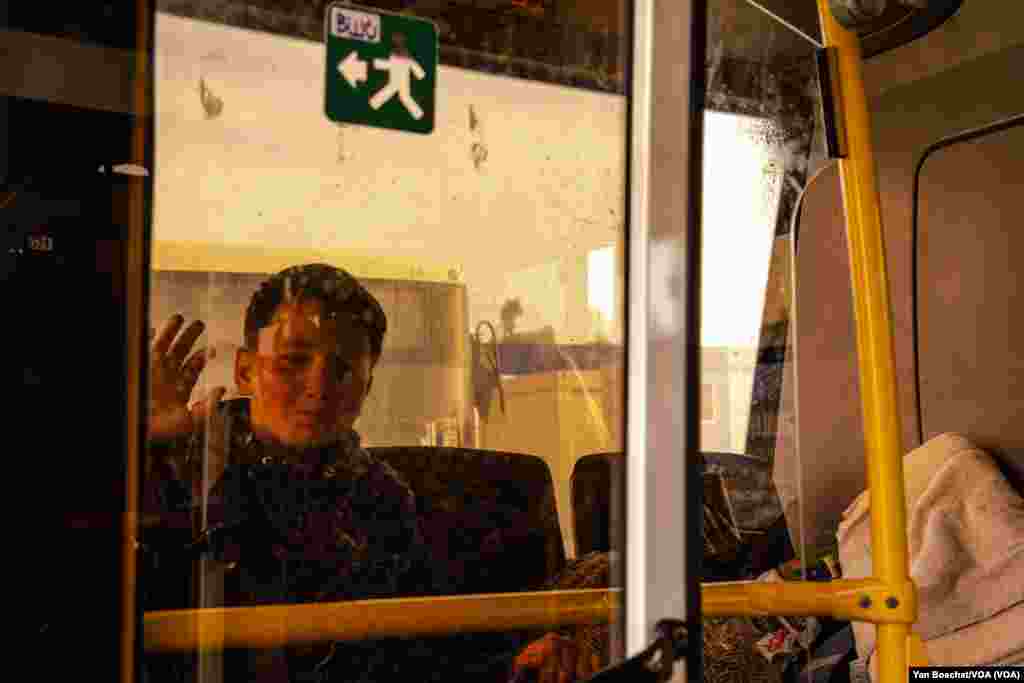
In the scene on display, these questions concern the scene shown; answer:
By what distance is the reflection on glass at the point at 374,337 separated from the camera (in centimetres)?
109

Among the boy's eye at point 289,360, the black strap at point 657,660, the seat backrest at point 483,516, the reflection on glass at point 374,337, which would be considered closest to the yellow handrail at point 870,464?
the seat backrest at point 483,516

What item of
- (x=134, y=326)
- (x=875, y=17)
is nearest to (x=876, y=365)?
(x=875, y=17)

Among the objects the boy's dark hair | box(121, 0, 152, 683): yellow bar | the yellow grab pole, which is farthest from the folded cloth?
box(121, 0, 152, 683): yellow bar

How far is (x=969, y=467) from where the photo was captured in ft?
7.43

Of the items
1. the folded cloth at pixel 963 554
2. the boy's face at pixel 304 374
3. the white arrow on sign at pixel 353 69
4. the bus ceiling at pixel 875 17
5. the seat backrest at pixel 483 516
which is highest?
the bus ceiling at pixel 875 17

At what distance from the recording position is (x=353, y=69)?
1.01 meters

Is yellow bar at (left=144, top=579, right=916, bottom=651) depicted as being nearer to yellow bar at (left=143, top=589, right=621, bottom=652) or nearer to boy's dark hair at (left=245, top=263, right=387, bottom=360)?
yellow bar at (left=143, top=589, right=621, bottom=652)

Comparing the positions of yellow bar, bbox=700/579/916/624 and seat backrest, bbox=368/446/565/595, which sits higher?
seat backrest, bbox=368/446/565/595

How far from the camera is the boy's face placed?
3.92ft

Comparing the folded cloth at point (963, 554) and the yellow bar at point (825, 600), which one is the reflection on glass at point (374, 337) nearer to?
the yellow bar at point (825, 600)

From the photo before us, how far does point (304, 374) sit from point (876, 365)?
86 cm

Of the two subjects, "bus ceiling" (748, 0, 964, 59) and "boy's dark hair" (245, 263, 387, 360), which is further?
"bus ceiling" (748, 0, 964, 59)

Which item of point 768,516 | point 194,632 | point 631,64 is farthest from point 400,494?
point 768,516

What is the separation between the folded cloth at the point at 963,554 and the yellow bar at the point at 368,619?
90 cm
